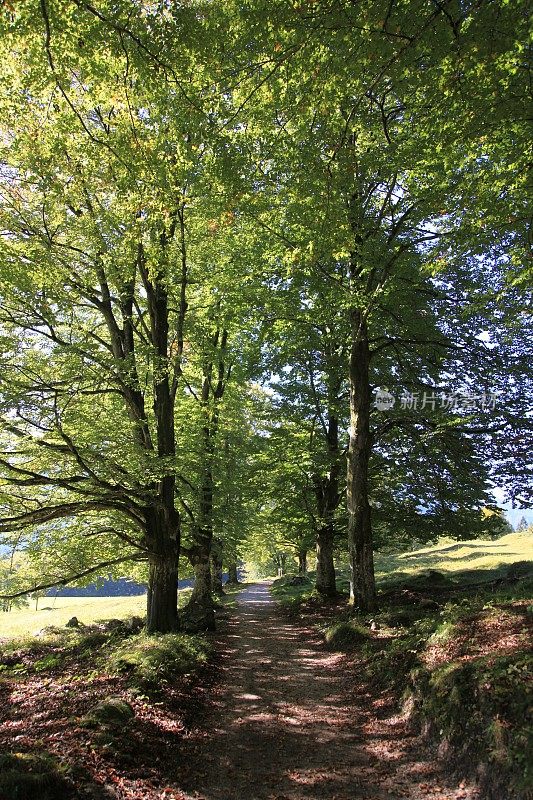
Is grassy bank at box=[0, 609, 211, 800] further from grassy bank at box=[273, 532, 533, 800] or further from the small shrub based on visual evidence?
grassy bank at box=[273, 532, 533, 800]

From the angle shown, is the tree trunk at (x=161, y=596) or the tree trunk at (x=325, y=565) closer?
the tree trunk at (x=161, y=596)

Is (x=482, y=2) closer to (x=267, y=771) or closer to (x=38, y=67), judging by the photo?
(x=38, y=67)

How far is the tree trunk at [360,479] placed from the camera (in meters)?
12.5

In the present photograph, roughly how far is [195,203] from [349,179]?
410 centimetres

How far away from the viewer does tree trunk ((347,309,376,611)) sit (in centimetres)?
1255

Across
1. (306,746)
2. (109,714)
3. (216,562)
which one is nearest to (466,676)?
(306,746)

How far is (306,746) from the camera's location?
6328mm

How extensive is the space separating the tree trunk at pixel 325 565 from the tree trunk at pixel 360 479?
6243 millimetres

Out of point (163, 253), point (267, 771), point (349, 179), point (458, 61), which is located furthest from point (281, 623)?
point (458, 61)

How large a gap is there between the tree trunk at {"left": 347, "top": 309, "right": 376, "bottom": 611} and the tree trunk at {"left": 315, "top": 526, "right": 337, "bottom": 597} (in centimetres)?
624

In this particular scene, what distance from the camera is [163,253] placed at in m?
11.5

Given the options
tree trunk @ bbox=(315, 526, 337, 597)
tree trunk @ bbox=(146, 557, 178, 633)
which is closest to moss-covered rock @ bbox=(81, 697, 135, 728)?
tree trunk @ bbox=(146, 557, 178, 633)

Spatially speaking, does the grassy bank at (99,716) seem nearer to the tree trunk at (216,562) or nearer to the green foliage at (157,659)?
the green foliage at (157,659)

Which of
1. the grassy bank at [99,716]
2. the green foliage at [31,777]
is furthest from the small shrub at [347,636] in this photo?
the green foliage at [31,777]
